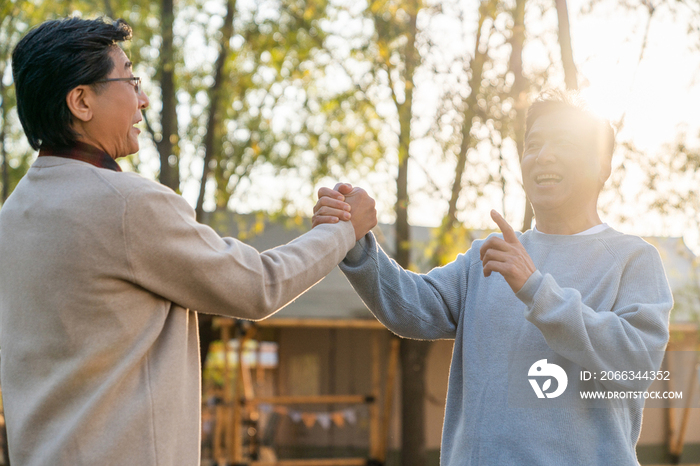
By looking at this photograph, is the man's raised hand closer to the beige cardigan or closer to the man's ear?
the beige cardigan

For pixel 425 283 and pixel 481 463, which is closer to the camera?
pixel 481 463

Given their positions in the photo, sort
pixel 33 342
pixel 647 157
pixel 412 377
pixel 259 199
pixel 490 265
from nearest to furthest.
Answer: pixel 33 342
pixel 490 265
pixel 647 157
pixel 412 377
pixel 259 199

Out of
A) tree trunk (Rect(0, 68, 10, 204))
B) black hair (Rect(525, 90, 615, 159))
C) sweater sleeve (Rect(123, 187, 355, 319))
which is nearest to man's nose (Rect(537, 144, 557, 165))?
black hair (Rect(525, 90, 615, 159))

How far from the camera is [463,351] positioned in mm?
2221

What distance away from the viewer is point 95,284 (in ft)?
5.31

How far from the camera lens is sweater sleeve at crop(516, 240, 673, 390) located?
1.80m

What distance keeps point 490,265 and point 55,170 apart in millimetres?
1169

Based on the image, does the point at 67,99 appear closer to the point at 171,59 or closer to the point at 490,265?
the point at 490,265

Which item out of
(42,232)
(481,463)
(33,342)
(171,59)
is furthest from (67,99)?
(171,59)

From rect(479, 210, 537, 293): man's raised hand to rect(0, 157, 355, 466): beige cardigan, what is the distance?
0.67 meters

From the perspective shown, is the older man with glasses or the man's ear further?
the man's ear

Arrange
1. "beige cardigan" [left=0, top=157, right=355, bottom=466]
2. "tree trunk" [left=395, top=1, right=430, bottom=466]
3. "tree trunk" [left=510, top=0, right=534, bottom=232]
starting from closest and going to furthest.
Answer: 1. "beige cardigan" [left=0, top=157, right=355, bottom=466]
2. "tree trunk" [left=510, top=0, right=534, bottom=232]
3. "tree trunk" [left=395, top=1, right=430, bottom=466]

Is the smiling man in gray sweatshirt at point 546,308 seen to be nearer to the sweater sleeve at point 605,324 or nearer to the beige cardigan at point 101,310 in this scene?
the sweater sleeve at point 605,324

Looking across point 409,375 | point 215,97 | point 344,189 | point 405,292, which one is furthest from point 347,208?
point 409,375
